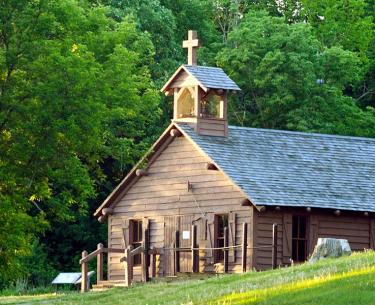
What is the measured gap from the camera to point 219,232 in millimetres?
53469

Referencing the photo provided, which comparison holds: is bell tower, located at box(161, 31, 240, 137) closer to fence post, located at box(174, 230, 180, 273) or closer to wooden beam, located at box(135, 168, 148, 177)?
wooden beam, located at box(135, 168, 148, 177)

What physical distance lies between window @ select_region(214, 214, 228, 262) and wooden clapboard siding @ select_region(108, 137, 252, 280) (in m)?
0.41

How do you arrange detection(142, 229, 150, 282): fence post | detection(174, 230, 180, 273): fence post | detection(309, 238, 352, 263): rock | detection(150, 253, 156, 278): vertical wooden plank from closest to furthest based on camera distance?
detection(309, 238, 352, 263): rock
detection(142, 229, 150, 282): fence post
detection(150, 253, 156, 278): vertical wooden plank
detection(174, 230, 180, 273): fence post

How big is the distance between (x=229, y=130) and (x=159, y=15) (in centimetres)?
2016

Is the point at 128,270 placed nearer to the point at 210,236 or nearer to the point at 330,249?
the point at 210,236

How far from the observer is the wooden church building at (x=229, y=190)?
51969 mm

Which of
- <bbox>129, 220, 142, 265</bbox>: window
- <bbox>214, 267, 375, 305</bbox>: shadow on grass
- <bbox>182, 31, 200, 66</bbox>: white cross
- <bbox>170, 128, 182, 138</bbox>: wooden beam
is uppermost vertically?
<bbox>182, 31, 200, 66</bbox>: white cross

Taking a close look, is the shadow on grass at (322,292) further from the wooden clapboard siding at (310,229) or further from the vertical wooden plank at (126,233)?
the vertical wooden plank at (126,233)

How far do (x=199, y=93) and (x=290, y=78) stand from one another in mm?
19056

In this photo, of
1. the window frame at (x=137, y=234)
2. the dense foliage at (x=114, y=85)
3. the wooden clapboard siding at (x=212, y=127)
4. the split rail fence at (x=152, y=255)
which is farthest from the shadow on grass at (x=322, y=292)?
the window frame at (x=137, y=234)

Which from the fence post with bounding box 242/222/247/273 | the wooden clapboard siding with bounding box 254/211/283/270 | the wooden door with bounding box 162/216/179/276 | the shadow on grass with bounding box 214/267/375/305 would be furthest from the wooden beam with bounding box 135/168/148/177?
the shadow on grass with bounding box 214/267/375/305

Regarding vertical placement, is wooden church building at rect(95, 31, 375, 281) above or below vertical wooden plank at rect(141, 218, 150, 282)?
above

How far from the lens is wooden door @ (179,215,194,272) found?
5366 centimetres

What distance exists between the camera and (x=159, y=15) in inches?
2926
